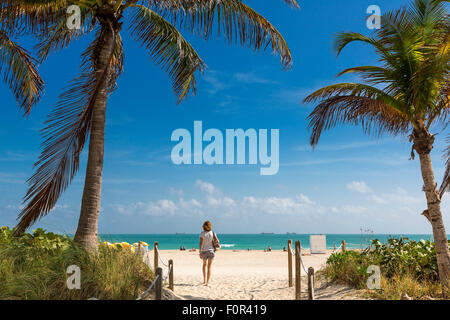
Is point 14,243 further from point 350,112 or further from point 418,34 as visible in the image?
point 418,34

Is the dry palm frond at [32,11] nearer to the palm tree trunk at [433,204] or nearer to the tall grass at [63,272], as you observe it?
the tall grass at [63,272]

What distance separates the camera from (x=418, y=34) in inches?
350

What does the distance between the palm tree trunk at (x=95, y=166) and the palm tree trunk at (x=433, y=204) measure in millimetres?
7569

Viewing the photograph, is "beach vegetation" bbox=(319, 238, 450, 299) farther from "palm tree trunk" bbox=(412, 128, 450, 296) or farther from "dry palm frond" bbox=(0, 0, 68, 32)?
"dry palm frond" bbox=(0, 0, 68, 32)

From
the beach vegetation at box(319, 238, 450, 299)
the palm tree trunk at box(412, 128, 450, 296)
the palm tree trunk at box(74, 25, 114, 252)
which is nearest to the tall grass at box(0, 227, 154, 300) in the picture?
the palm tree trunk at box(74, 25, 114, 252)

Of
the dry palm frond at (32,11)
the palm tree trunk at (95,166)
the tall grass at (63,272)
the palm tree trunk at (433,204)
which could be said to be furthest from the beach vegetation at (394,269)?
the dry palm frond at (32,11)

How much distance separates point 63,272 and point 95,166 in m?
2.52

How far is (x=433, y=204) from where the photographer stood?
340 inches

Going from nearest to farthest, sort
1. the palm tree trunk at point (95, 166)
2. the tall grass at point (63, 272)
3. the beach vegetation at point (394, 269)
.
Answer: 1. the tall grass at point (63, 272)
2. the palm tree trunk at point (95, 166)
3. the beach vegetation at point (394, 269)

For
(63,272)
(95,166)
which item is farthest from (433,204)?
(63,272)

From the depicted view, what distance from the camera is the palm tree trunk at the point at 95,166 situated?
809 centimetres

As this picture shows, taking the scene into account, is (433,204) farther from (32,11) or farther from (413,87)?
(32,11)

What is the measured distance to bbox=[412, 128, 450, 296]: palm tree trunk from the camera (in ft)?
27.4

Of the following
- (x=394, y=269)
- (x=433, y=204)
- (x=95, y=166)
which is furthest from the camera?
(x=394, y=269)
